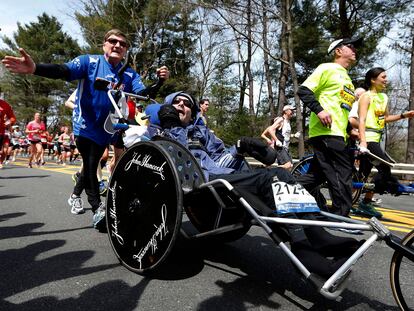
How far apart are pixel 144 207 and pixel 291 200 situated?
983mm

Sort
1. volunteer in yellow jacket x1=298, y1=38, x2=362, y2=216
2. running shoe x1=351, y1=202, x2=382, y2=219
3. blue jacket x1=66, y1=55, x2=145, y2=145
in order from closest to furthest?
volunteer in yellow jacket x1=298, y1=38, x2=362, y2=216
blue jacket x1=66, y1=55, x2=145, y2=145
running shoe x1=351, y1=202, x2=382, y2=219

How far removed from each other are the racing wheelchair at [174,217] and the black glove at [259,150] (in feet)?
0.91

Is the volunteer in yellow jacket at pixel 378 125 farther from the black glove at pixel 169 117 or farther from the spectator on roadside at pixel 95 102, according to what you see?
the black glove at pixel 169 117

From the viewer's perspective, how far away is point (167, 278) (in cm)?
241

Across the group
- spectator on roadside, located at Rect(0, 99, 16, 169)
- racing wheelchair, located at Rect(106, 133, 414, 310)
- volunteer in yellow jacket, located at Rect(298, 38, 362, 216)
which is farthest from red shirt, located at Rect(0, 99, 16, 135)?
volunteer in yellow jacket, located at Rect(298, 38, 362, 216)

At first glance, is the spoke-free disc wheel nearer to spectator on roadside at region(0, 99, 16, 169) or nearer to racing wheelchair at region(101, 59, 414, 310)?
racing wheelchair at region(101, 59, 414, 310)

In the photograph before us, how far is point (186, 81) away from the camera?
27156 millimetres

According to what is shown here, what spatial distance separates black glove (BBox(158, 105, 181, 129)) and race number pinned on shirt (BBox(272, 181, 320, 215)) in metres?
0.96

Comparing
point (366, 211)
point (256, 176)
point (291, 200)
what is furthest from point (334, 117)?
point (366, 211)

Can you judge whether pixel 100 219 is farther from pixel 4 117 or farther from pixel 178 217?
pixel 4 117

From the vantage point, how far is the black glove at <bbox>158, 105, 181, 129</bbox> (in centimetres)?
260

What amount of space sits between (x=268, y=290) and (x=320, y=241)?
57 centimetres

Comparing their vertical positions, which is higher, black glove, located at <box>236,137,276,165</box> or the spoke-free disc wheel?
black glove, located at <box>236,137,276,165</box>

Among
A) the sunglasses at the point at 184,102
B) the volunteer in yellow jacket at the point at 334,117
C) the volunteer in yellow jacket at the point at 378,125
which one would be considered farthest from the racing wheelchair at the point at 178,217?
the volunteer in yellow jacket at the point at 378,125
